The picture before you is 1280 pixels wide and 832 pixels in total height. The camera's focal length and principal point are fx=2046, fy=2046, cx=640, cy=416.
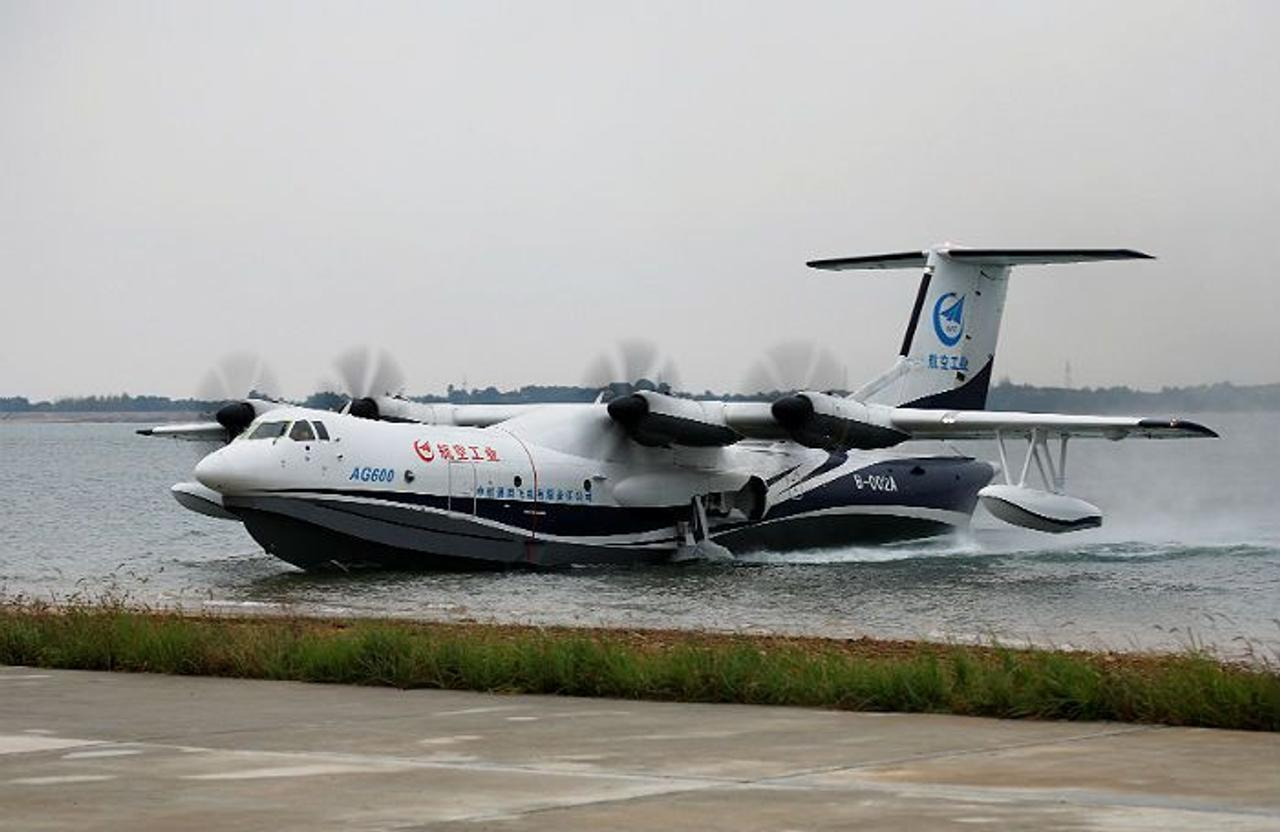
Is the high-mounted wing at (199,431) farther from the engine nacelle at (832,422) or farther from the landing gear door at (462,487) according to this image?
the engine nacelle at (832,422)

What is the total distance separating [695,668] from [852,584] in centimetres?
1921

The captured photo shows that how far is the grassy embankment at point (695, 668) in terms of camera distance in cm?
1119

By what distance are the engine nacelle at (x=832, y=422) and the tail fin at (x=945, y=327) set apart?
4.18 metres

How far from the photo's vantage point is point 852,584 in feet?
104

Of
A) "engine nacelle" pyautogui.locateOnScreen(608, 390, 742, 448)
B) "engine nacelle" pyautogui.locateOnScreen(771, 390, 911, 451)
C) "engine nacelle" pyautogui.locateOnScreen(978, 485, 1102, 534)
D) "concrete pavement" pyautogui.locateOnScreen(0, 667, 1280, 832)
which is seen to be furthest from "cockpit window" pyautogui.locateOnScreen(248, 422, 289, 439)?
"concrete pavement" pyautogui.locateOnScreen(0, 667, 1280, 832)

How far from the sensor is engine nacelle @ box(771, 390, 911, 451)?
108 ft

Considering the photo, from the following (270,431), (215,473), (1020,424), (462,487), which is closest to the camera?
(215,473)

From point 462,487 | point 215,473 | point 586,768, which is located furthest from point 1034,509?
point 586,768

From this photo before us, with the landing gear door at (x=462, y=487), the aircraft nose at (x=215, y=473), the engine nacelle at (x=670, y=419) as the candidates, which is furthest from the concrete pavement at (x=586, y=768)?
the engine nacelle at (x=670, y=419)

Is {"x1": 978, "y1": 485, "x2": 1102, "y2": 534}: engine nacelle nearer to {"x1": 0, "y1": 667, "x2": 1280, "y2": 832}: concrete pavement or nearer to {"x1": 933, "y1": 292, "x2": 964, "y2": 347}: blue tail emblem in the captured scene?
{"x1": 933, "y1": 292, "x2": 964, "y2": 347}: blue tail emblem

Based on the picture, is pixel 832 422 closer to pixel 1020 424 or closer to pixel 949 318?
pixel 1020 424

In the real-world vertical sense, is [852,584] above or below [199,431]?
below

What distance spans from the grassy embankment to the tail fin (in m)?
21.7

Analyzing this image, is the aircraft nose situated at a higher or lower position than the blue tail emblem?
lower
